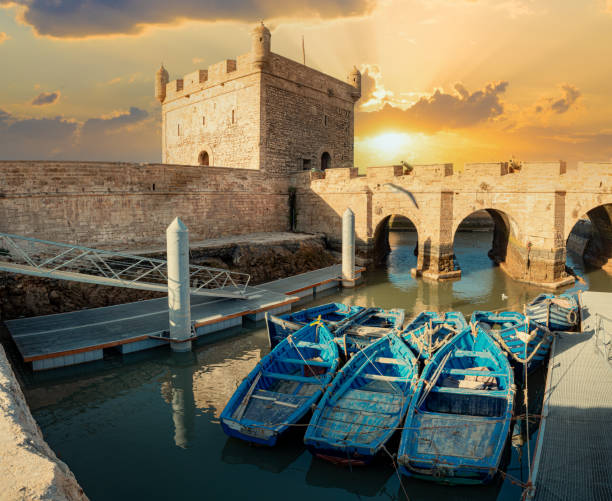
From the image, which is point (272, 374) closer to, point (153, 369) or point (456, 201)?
point (153, 369)

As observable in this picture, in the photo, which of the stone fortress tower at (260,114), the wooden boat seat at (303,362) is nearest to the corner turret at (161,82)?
the stone fortress tower at (260,114)

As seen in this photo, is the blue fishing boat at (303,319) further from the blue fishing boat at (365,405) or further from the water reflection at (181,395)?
the blue fishing boat at (365,405)

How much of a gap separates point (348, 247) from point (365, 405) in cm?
1125

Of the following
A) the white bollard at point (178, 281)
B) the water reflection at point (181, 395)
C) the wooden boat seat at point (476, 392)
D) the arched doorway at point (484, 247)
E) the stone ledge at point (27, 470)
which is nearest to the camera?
the stone ledge at point (27, 470)

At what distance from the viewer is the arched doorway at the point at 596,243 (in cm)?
2052

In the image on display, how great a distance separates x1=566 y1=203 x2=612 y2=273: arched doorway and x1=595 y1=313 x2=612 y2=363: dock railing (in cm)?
943

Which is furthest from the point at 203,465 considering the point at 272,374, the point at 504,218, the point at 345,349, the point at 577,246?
the point at 577,246

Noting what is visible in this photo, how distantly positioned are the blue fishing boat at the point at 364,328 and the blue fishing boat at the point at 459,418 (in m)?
2.07

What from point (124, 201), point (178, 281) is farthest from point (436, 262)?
point (124, 201)

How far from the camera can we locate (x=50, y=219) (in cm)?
1469

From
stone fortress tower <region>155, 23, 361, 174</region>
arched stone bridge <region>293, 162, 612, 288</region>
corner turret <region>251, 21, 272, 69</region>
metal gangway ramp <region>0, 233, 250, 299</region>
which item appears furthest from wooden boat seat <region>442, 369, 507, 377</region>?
corner turret <region>251, 21, 272, 69</region>

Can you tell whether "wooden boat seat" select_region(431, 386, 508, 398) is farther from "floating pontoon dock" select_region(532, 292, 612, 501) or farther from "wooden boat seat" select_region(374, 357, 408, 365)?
"wooden boat seat" select_region(374, 357, 408, 365)

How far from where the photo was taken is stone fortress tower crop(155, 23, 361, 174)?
22328 millimetres

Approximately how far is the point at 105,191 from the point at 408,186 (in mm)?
13223
